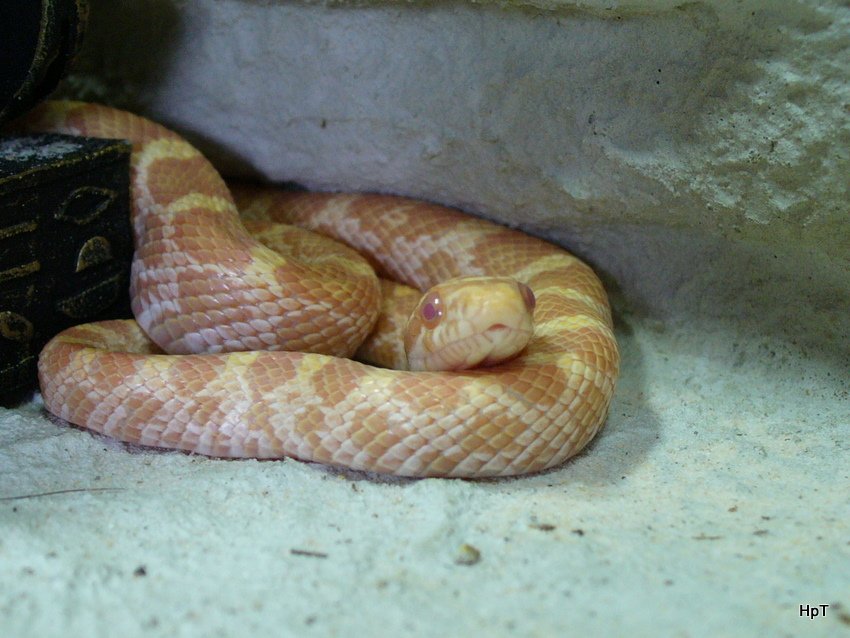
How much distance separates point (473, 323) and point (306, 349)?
0.93 meters

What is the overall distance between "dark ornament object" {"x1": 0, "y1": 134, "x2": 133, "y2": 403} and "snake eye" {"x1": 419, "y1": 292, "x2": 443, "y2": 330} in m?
1.57

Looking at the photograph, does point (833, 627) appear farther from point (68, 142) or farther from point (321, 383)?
point (68, 142)

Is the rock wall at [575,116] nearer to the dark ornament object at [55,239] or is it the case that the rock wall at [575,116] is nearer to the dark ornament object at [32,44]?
the dark ornament object at [32,44]

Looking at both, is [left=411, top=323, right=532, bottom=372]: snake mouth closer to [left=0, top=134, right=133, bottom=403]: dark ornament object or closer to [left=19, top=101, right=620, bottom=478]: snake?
[left=19, top=101, right=620, bottom=478]: snake

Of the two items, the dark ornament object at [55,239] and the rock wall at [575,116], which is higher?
the rock wall at [575,116]

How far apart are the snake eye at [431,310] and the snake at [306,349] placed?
216 millimetres

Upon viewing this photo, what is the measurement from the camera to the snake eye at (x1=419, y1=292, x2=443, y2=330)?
2836 mm

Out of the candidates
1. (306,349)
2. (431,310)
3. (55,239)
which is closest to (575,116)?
(431,310)

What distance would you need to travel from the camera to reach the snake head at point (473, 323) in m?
2.66

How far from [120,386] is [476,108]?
200 cm

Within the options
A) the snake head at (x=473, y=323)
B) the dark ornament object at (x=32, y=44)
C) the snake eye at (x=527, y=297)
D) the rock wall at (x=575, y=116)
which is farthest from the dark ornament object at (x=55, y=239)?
the snake eye at (x=527, y=297)

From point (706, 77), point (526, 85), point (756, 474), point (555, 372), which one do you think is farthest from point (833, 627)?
point (526, 85)

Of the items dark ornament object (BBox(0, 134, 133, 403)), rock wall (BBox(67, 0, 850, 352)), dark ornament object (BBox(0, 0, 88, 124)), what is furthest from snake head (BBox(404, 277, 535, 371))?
dark ornament object (BBox(0, 0, 88, 124))

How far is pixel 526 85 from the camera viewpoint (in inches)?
129
